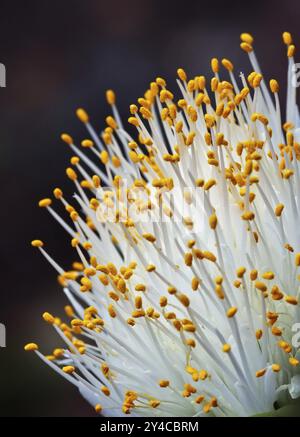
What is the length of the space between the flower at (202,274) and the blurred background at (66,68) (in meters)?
0.72

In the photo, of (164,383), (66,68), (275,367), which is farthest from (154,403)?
(66,68)

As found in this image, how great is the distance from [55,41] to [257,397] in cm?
114

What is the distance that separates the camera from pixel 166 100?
820mm

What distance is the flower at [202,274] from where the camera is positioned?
0.68 meters

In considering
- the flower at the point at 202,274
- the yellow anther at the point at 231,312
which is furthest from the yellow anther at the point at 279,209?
the yellow anther at the point at 231,312

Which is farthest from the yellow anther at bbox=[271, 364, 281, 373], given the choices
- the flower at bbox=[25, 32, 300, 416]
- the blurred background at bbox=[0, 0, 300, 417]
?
the blurred background at bbox=[0, 0, 300, 417]

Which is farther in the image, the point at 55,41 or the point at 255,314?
the point at 55,41

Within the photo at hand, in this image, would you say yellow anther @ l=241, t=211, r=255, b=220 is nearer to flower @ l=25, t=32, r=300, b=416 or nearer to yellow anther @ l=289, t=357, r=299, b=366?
flower @ l=25, t=32, r=300, b=416

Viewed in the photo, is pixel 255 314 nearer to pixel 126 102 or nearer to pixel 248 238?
pixel 248 238

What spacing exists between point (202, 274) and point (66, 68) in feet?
3.40

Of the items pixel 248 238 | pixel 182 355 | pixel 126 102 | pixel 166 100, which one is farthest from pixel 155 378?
pixel 126 102

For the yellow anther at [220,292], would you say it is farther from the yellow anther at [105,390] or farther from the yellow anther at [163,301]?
the yellow anther at [105,390]

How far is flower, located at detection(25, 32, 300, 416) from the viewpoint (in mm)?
685

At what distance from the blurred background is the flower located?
0.72 meters
